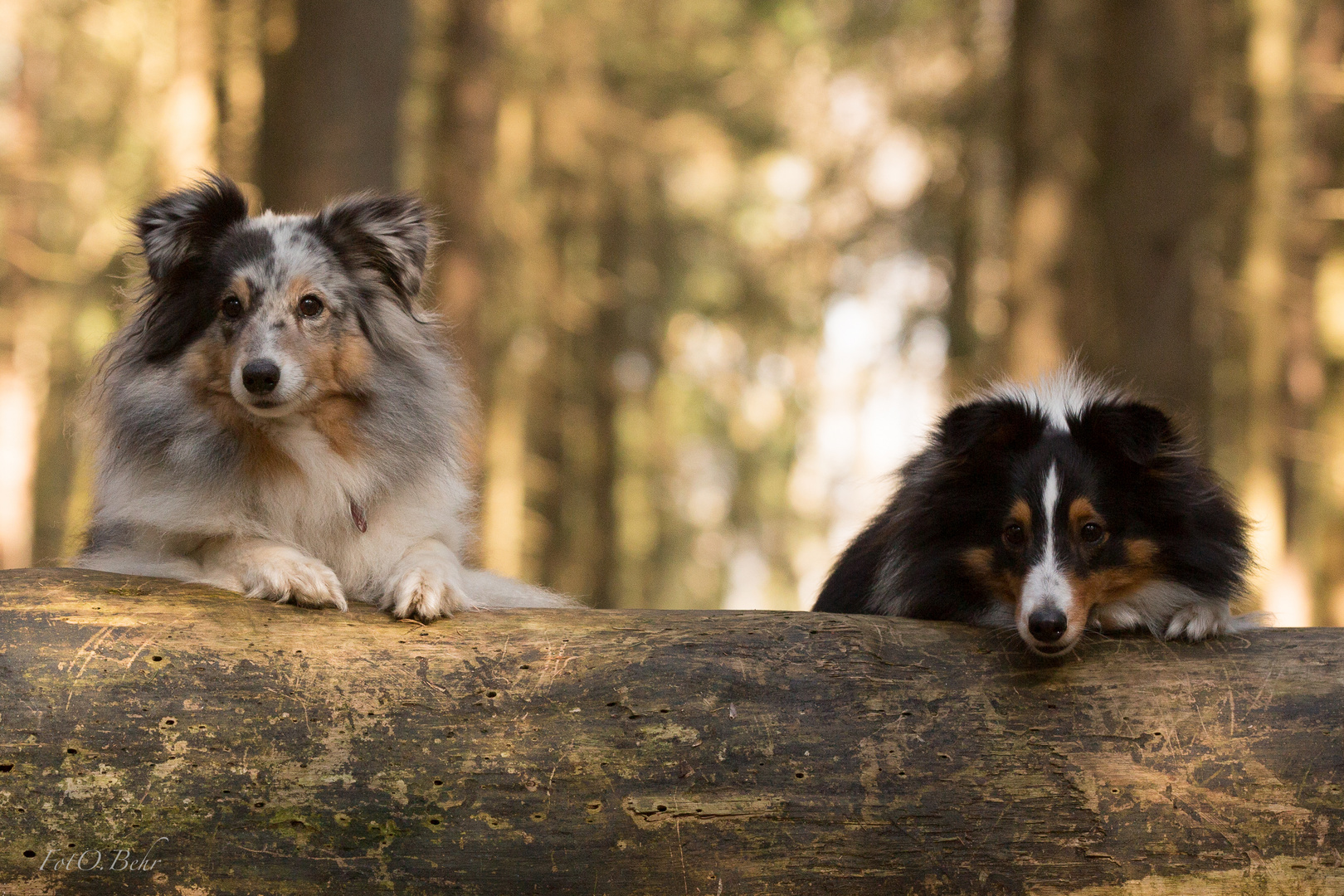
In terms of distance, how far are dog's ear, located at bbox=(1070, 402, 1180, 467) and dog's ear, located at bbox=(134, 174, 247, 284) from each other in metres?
3.39

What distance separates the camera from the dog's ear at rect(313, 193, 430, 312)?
15.3ft

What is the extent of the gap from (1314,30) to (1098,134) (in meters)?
3.96

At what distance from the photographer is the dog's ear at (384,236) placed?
15.3ft

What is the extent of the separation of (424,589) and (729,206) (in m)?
16.9

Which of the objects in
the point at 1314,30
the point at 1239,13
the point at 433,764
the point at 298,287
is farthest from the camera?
the point at 1314,30

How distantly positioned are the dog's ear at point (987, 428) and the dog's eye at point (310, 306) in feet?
7.97

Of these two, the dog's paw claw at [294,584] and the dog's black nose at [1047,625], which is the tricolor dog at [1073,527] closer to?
the dog's black nose at [1047,625]

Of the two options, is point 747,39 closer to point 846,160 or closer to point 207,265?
point 846,160

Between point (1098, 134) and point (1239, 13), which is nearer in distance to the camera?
point (1098, 134)

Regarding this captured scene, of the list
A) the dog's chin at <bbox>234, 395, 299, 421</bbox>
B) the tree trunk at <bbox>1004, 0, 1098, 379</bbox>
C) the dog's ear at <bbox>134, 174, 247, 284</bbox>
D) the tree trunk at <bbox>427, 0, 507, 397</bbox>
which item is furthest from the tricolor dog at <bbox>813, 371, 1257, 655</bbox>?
the tree trunk at <bbox>427, 0, 507, 397</bbox>

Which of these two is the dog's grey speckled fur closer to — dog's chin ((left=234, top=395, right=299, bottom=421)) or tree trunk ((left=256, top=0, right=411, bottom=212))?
dog's chin ((left=234, top=395, right=299, bottom=421))

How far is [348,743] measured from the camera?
354 cm

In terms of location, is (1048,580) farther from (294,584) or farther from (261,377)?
(261,377)

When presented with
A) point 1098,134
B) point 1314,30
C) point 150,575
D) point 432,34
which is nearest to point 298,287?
point 150,575
